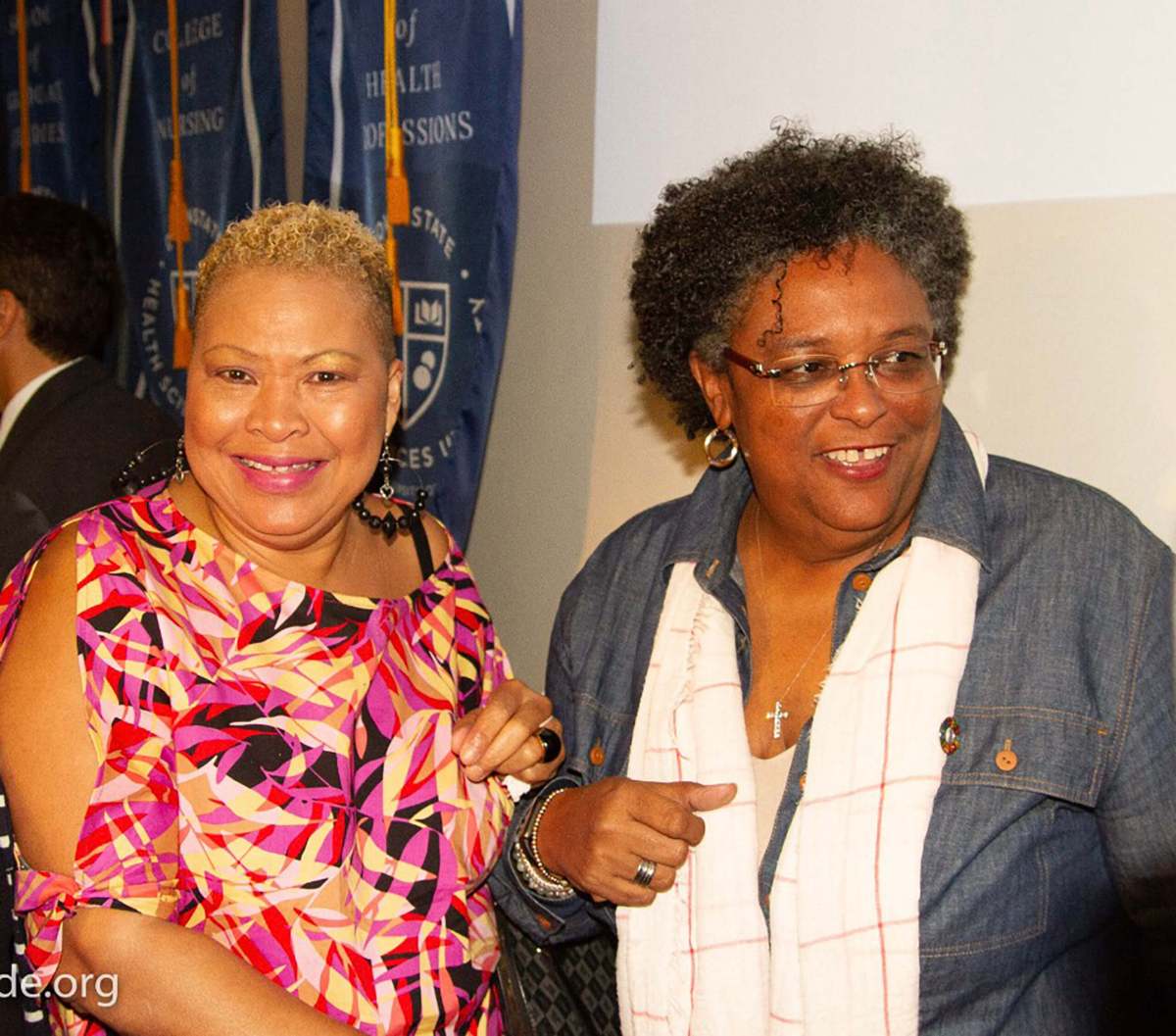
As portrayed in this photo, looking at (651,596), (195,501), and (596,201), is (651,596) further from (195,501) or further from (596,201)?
(596,201)

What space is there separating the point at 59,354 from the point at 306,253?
2.18 m

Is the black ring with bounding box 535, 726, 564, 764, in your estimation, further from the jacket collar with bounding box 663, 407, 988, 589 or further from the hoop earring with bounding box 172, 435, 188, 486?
the hoop earring with bounding box 172, 435, 188, 486

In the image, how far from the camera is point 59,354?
11.8 feet

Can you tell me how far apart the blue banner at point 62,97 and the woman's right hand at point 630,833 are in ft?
12.2

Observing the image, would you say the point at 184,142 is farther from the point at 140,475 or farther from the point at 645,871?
the point at 645,871

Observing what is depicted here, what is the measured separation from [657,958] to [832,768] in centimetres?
40

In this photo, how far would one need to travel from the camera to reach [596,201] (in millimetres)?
2822

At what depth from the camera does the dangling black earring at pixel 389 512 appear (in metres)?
2.00

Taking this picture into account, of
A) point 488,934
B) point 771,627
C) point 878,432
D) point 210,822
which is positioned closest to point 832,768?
point 771,627

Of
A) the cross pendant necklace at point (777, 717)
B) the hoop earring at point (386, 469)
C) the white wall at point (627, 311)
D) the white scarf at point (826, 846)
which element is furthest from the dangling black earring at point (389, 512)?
the white wall at point (627, 311)

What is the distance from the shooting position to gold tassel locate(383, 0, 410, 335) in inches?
118

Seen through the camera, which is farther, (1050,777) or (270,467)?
(270,467)

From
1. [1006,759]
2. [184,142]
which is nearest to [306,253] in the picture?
[1006,759]

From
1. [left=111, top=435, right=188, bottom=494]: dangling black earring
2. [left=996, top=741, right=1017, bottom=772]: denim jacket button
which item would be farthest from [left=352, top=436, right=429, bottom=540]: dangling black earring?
[left=996, top=741, right=1017, bottom=772]: denim jacket button
